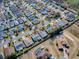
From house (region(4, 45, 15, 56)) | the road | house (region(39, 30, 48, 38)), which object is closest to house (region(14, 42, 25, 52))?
house (region(4, 45, 15, 56))

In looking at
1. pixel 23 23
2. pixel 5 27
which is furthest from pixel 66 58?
pixel 5 27

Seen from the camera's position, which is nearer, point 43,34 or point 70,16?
point 43,34

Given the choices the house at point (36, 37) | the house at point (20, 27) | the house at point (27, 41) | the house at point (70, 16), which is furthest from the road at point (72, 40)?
the house at point (20, 27)

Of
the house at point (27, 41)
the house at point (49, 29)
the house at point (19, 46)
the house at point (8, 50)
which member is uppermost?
the house at point (49, 29)

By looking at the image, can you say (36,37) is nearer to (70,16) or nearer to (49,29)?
(49,29)

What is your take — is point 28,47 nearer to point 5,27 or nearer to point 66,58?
point 66,58

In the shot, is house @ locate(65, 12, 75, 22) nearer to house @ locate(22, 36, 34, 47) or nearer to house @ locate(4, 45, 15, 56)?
house @ locate(22, 36, 34, 47)

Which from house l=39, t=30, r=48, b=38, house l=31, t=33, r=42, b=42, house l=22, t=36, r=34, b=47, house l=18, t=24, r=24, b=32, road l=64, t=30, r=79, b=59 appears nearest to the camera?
road l=64, t=30, r=79, b=59

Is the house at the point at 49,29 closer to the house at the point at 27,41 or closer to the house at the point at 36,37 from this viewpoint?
the house at the point at 36,37

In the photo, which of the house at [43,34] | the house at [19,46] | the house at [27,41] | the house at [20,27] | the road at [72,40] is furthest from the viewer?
the house at [20,27]

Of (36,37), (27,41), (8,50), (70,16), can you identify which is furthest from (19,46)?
(70,16)

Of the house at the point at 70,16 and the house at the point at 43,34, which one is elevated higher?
the house at the point at 70,16

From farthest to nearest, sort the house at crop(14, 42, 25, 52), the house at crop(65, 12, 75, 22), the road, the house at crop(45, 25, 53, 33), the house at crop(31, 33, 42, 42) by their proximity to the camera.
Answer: the house at crop(65, 12, 75, 22)
the house at crop(45, 25, 53, 33)
the house at crop(31, 33, 42, 42)
the house at crop(14, 42, 25, 52)
the road
